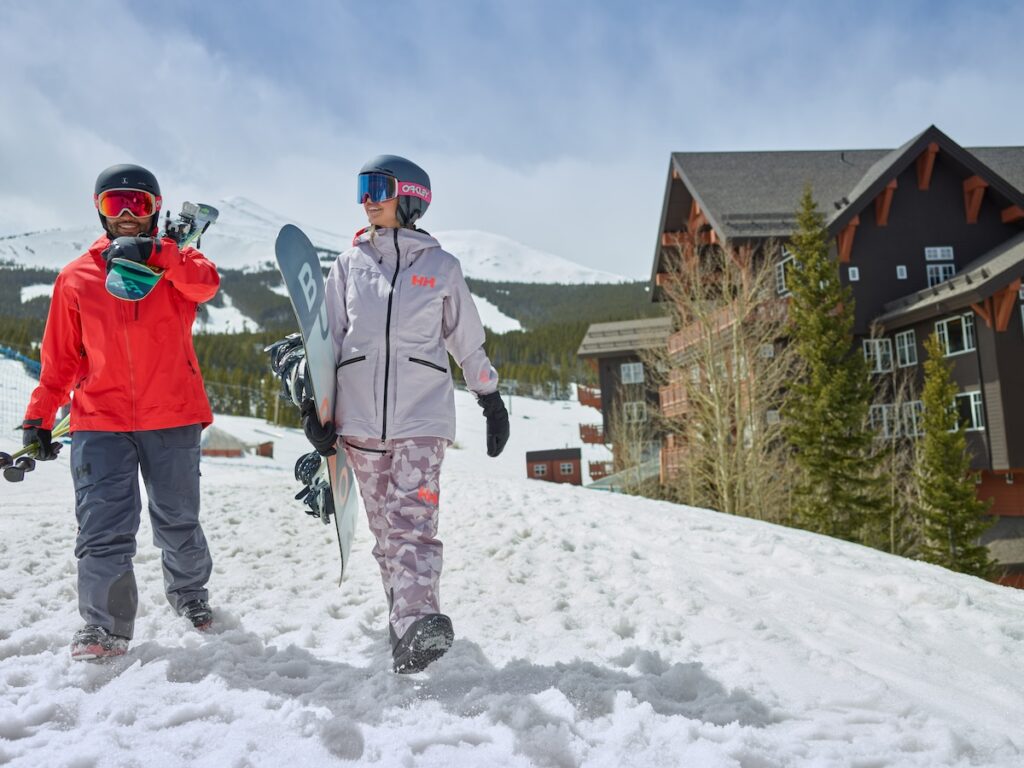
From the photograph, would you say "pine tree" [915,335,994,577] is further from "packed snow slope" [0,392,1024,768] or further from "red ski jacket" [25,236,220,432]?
"red ski jacket" [25,236,220,432]

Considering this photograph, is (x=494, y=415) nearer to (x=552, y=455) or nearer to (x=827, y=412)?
(x=827, y=412)

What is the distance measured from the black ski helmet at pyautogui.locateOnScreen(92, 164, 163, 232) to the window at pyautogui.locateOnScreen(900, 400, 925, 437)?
24827mm

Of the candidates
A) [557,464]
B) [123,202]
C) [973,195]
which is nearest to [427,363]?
[123,202]

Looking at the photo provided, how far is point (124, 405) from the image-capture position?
3.71 m

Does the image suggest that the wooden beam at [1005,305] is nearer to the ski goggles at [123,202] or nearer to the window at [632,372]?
the window at [632,372]

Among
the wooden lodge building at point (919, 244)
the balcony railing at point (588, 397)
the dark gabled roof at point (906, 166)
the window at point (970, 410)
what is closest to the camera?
the wooden lodge building at point (919, 244)

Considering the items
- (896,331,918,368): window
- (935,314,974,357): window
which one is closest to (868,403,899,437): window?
(896,331,918,368): window

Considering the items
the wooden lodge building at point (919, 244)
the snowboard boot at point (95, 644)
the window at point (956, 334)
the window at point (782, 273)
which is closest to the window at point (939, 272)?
the wooden lodge building at point (919, 244)

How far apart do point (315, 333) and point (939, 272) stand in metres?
28.5

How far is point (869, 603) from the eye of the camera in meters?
4.77

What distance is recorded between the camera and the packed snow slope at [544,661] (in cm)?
256

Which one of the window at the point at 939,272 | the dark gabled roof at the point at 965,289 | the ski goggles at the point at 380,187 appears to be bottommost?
the ski goggles at the point at 380,187

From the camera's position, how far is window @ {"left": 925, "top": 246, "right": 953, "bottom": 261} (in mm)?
27000

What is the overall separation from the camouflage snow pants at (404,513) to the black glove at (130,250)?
129cm
